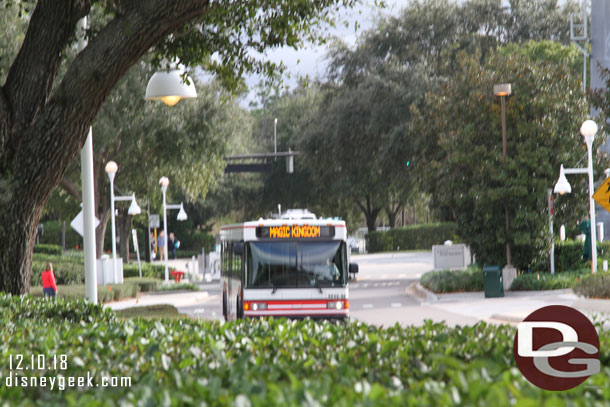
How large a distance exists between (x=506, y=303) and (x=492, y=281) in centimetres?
242

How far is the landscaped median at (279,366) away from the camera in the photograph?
4.29 m

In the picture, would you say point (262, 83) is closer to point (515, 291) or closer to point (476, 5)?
point (515, 291)

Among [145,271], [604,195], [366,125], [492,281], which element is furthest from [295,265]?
[366,125]

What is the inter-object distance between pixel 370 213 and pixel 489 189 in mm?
46068

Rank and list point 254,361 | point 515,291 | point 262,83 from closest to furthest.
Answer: point 254,361, point 262,83, point 515,291

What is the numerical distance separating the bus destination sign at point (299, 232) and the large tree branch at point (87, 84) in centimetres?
790

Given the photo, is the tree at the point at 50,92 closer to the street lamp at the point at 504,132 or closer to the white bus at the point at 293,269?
the white bus at the point at 293,269

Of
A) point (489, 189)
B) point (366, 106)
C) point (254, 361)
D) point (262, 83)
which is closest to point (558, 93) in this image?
point (489, 189)

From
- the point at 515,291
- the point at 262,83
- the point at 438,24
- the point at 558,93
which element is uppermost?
the point at 438,24

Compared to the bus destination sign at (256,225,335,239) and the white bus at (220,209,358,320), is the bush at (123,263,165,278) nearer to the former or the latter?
the white bus at (220,209,358,320)

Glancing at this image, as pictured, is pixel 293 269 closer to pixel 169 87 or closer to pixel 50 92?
pixel 169 87

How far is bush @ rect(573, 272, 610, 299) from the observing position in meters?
22.3

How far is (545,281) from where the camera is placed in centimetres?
2839

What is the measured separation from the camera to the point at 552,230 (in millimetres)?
30359
